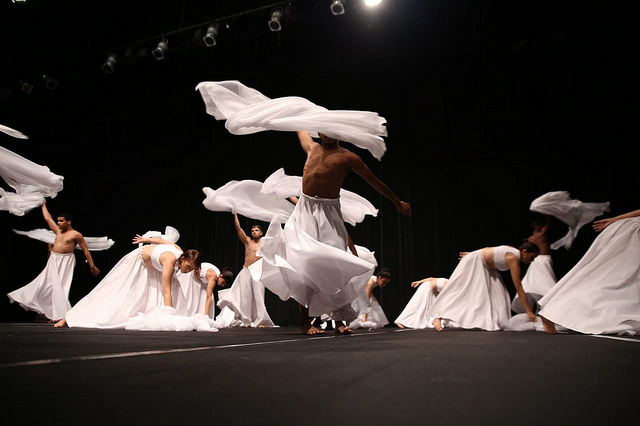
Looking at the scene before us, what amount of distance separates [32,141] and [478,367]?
32.7 feet

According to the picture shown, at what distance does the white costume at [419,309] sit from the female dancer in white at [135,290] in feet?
11.8

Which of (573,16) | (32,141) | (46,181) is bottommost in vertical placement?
(46,181)

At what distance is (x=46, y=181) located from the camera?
3652 millimetres

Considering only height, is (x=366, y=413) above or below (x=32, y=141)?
below

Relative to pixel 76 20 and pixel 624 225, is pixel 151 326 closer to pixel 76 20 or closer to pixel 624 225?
pixel 624 225

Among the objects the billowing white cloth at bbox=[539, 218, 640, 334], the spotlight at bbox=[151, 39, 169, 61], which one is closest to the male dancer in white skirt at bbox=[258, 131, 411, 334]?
the billowing white cloth at bbox=[539, 218, 640, 334]

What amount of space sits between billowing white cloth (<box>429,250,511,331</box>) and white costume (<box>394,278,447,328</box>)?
1.90m

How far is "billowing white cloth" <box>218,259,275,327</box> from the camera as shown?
6.73m

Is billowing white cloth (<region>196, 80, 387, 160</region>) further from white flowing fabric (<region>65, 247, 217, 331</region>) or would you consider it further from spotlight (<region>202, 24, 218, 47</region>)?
spotlight (<region>202, 24, 218, 47</region>)

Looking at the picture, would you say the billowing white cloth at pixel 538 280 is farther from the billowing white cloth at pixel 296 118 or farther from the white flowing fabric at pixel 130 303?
the white flowing fabric at pixel 130 303

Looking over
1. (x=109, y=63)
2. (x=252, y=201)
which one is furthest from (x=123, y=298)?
(x=109, y=63)

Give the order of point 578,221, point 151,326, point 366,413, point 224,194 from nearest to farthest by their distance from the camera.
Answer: point 366,413 < point 151,326 < point 224,194 < point 578,221

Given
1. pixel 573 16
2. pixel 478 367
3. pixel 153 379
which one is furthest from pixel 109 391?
pixel 573 16

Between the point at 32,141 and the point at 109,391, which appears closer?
the point at 109,391
